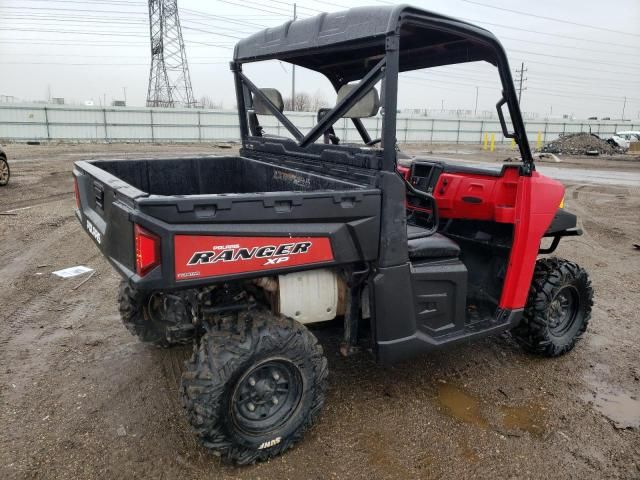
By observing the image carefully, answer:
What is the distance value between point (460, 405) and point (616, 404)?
105 cm

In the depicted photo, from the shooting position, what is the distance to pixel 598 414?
3.19m

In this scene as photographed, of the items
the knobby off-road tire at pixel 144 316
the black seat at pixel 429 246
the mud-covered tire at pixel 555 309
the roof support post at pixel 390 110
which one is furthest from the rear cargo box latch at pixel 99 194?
the mud-covered tire at pixel 555 309

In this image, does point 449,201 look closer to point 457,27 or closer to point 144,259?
point 457,27

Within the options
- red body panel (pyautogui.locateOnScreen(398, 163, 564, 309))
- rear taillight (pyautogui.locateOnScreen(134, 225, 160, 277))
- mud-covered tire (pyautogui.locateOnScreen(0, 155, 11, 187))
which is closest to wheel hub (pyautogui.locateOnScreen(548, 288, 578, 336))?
red body panel (pyautogui.locateOnScreen(398, 163, 564, 309))

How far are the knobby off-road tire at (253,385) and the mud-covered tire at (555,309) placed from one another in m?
1.82

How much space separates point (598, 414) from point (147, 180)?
3.50m

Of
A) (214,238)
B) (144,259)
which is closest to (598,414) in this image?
(214,238)

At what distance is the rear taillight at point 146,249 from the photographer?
7.14 feet

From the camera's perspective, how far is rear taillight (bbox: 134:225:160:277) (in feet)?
7.14

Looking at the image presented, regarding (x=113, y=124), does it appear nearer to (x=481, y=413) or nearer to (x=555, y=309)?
(x=555, y=309)

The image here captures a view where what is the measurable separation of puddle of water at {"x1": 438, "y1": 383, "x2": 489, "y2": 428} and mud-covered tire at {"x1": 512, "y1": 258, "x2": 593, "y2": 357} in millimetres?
798

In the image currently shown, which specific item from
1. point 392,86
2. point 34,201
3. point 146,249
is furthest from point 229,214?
point 34,201

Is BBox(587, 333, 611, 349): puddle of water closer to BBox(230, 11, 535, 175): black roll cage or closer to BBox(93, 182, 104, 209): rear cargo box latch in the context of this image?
BBox(230, 11, 535, 175): black roll cage

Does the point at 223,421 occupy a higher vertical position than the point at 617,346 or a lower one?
higher
